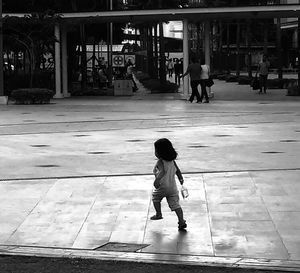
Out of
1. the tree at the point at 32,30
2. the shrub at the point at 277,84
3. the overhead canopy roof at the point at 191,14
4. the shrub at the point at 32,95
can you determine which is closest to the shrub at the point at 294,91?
the overhead canopy roof at the point at 191,14

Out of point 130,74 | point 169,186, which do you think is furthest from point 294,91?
point 169,186

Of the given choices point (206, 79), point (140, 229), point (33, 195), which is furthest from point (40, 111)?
point (140, 229)

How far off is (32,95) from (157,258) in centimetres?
2174

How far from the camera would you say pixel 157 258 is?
6441 mm

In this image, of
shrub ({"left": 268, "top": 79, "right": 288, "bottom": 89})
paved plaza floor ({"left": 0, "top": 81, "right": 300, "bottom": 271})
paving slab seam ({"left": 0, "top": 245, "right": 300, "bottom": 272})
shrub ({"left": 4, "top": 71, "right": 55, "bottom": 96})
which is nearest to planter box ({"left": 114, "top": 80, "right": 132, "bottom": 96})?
shrub ({"left": 4, "top": 71, "right": 55, "bottom": 96})

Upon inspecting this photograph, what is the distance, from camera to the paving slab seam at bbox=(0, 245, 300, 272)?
6160mm

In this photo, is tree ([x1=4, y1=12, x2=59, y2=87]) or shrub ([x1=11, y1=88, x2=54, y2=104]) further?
tree ([x1=4, y1=12, x2=59, y2=87])

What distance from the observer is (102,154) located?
13.1 meters

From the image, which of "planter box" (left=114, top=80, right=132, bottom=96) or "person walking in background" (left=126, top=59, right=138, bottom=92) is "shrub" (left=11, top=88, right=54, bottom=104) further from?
"person walking in background" (left=126, top=59, right=138, bottom=92)

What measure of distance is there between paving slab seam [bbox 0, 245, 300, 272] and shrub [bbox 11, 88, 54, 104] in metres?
20.9

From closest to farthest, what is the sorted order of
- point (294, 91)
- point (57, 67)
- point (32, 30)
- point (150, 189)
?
point (150, 189)
point (32, 30)
point (294, 91)
point (57, 67)

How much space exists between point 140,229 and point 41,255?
1.33 m

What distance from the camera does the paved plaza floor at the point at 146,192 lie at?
6824mm

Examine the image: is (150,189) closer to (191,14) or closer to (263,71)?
(191,14)
